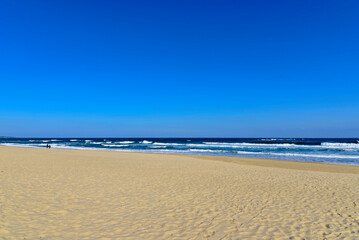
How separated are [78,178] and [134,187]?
3.49m

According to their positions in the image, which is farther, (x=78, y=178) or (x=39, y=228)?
(x=78, y=178)

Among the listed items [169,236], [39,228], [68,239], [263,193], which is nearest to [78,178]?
[39,228]

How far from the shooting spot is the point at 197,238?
16.6ft

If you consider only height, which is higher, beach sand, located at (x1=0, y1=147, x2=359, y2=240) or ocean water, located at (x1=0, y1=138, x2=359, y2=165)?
ocean water, located at (x1=0, y1=138, x2=359, y2=165)

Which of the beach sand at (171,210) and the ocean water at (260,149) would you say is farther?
the ocean water at (260,149)

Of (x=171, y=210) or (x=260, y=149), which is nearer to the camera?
(x=171, y=210)

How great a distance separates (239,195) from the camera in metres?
8.80

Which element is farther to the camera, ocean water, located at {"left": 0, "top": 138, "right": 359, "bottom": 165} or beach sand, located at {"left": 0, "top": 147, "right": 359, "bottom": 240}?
ocean water, located at {"left": 0, "top": 138, "right": 359, "bottom": 165}

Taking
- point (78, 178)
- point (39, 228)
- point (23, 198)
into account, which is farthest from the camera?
point (78, 178)

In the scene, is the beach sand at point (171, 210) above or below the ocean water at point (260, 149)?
below

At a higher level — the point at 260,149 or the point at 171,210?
the point at 260,149

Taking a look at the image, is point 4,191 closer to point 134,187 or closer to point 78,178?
point 78,178

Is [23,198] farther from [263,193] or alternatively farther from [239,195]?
[263,193]

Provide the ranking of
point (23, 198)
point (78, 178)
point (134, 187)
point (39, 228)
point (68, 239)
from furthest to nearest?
point (78, 178)
point (134, 187)
point (23, 198)
point (39, 228)
point (68, 239)
